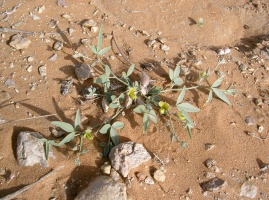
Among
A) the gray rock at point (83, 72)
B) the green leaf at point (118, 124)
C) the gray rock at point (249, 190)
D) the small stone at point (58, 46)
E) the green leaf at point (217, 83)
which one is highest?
the small stone at point (58, 46)

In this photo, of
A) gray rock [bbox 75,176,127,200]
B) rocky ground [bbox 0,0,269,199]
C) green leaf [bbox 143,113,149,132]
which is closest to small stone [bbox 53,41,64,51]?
rocky ground [bbox 0,0,269,199]

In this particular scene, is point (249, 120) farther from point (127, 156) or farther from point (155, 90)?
point (127, 156)

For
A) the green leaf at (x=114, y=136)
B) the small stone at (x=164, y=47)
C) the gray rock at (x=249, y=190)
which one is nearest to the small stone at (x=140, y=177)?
the green leaf at (x=114, y=136)

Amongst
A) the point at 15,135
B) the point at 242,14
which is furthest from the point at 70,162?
the point at 242,14

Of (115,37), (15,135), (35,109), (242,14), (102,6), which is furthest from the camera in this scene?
(242,14)

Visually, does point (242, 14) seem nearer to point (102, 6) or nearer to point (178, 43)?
point (178, 43)

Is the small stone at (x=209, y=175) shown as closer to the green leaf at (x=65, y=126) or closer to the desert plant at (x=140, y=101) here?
the desert plant at (x=140, y=101)

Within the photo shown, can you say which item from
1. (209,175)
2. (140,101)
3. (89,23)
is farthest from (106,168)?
(89,23)
